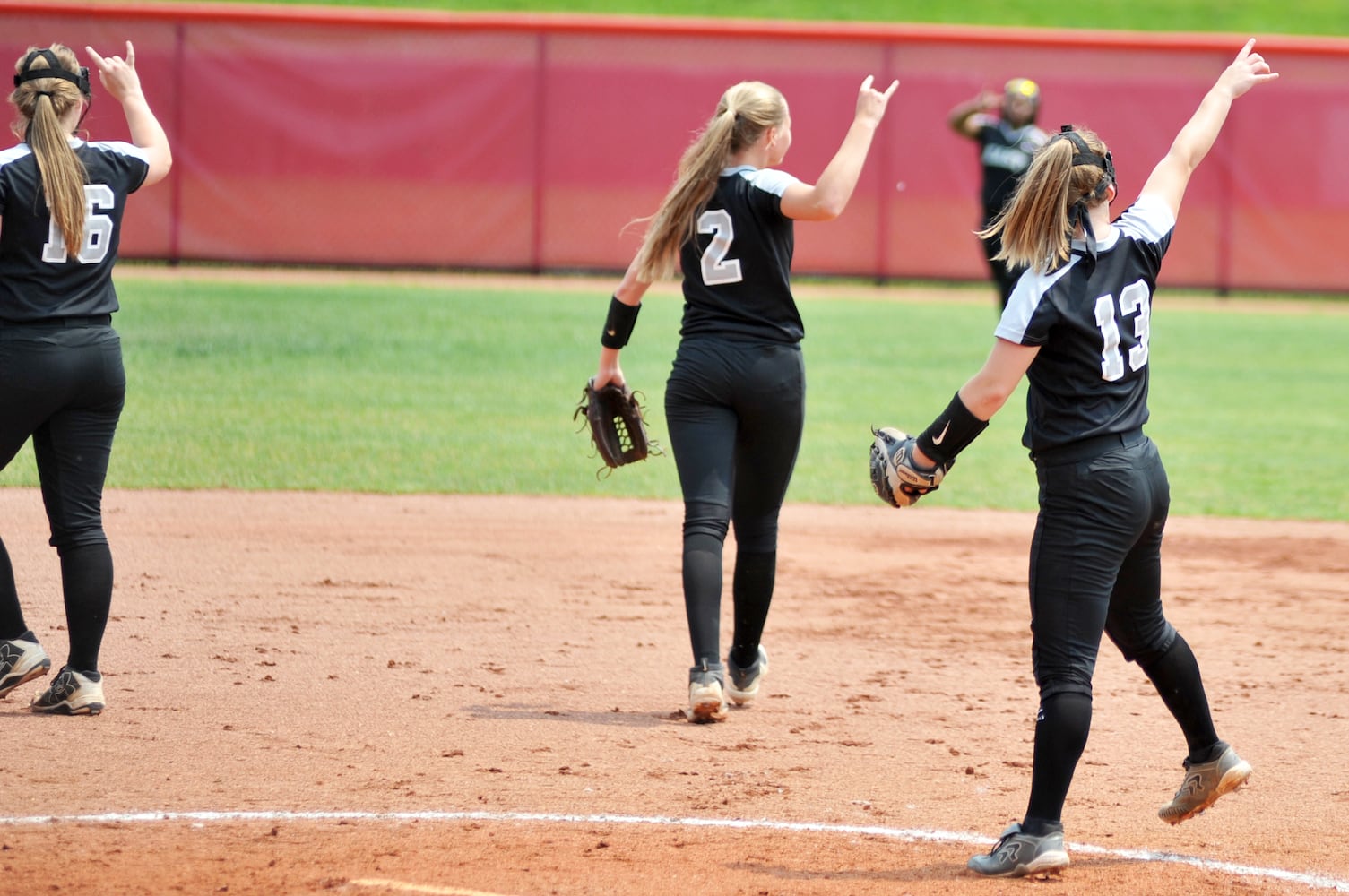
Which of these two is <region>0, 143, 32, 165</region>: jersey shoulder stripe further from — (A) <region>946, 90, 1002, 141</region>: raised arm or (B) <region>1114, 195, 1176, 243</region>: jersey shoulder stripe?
(A) <region>946, 90, 1002, 141</region>: raised arm

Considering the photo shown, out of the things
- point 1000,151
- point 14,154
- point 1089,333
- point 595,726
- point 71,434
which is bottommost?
point 595,726

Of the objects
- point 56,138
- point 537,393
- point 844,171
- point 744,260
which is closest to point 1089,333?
point 844,171

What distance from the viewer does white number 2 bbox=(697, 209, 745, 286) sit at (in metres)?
4.75

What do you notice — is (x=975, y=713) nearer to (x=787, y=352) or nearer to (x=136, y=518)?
(x=787, y=352)

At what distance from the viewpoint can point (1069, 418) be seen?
361 centimetres

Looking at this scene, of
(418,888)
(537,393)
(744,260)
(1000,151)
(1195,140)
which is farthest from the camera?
(1000,151)

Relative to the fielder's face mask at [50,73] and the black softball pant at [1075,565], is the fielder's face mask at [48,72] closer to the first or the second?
the fielder's face mask at [50,73]

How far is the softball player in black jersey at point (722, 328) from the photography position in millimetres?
4758

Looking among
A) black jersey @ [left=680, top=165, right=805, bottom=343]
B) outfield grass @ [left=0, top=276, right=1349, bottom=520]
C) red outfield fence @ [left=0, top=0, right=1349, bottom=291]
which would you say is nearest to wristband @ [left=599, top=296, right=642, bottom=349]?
black jersey @ [left=680, top=165, right=805, bottom=343]

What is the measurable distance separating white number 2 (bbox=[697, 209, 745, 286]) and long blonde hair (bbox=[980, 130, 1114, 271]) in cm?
127

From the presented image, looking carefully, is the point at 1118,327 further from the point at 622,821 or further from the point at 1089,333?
the point at 622,821

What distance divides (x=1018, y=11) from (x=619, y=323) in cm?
2407

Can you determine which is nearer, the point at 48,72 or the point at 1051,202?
the point at 1051,202

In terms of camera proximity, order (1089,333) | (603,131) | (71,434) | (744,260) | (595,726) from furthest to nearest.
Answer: (603,131), (595,726), (744,260), (71,434), (1089,333)
